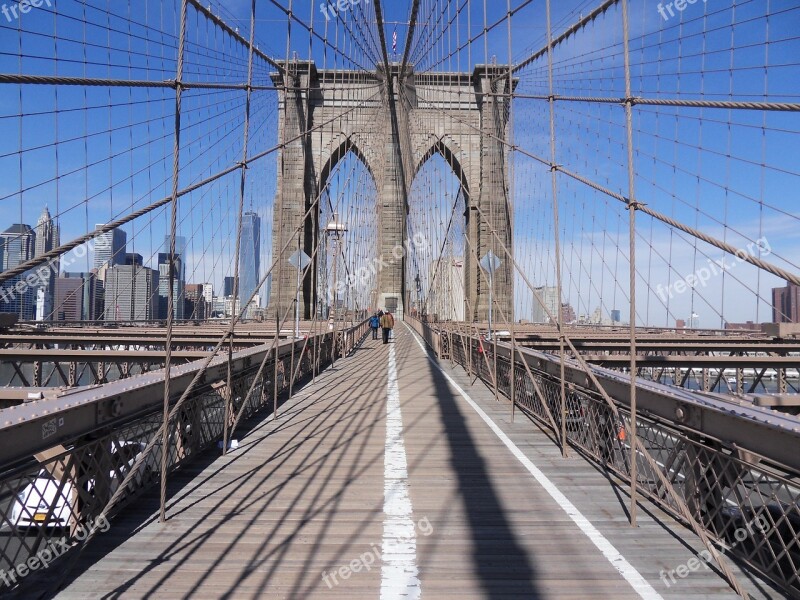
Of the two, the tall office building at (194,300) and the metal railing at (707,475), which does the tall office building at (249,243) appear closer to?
the tall office building at (194,300)

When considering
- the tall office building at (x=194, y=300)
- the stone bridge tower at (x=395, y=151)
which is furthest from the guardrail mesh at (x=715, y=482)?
the tall office building at (x=194, y=300)

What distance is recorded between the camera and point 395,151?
34.9 m

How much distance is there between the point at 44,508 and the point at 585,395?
400cm

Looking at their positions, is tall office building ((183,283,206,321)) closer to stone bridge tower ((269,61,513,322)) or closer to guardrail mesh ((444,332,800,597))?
stone bridge tower ((269,61,513,322))

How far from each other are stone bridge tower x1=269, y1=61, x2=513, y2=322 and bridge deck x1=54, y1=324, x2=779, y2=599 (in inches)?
748

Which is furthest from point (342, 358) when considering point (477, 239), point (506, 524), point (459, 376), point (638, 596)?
point (477, 239)

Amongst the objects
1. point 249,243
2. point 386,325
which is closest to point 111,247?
point 386,325

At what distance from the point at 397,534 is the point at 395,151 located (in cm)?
3333

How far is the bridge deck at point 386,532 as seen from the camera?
264 cm

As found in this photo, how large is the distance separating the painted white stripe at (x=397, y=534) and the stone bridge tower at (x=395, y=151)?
→ 18997mm

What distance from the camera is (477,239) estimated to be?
34375 mm

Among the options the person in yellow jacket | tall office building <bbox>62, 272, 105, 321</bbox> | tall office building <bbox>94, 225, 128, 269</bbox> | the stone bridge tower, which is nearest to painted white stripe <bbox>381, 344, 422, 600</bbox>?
tall office building <bbox>94, 225, 128, 269</bbox>

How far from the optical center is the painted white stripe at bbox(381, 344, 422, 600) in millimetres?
2637

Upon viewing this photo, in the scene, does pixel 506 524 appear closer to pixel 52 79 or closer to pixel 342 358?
pixel 52 79
